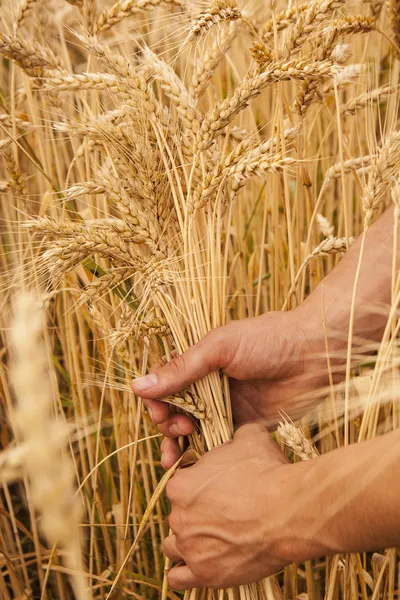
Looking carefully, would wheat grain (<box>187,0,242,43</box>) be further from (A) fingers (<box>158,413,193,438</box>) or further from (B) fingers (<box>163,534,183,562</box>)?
(B) fingers (<box>163,534,183,562</box>)

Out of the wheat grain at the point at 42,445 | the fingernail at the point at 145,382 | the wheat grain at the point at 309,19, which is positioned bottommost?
the fingernail at the point at 145,382

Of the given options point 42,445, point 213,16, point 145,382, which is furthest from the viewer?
point 145,382

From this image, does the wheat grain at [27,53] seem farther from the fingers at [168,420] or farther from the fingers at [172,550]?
the fingers at [172,550]

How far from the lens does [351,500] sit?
611 mm

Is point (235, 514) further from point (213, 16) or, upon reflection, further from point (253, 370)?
point (213, 16)

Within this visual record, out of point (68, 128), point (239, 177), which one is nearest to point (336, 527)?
point (239, 177)

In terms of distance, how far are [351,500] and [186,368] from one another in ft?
0.92

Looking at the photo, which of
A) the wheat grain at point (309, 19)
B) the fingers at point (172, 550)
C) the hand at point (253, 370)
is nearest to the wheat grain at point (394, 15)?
the wheat grain at point (309, 19)

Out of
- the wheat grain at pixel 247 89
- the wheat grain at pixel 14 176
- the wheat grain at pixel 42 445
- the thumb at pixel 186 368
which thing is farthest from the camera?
the wheat grain at pixel 14 176

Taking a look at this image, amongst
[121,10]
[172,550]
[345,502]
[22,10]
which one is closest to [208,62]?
[121,10]

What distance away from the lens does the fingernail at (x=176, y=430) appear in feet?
2.86

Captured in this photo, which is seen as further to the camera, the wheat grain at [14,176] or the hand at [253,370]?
the wheat grain at [14,176]

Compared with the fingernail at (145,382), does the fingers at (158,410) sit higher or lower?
lower

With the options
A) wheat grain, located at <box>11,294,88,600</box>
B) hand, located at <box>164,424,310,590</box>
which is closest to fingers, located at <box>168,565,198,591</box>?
hand, located at <box>164,424,310,590</box>
